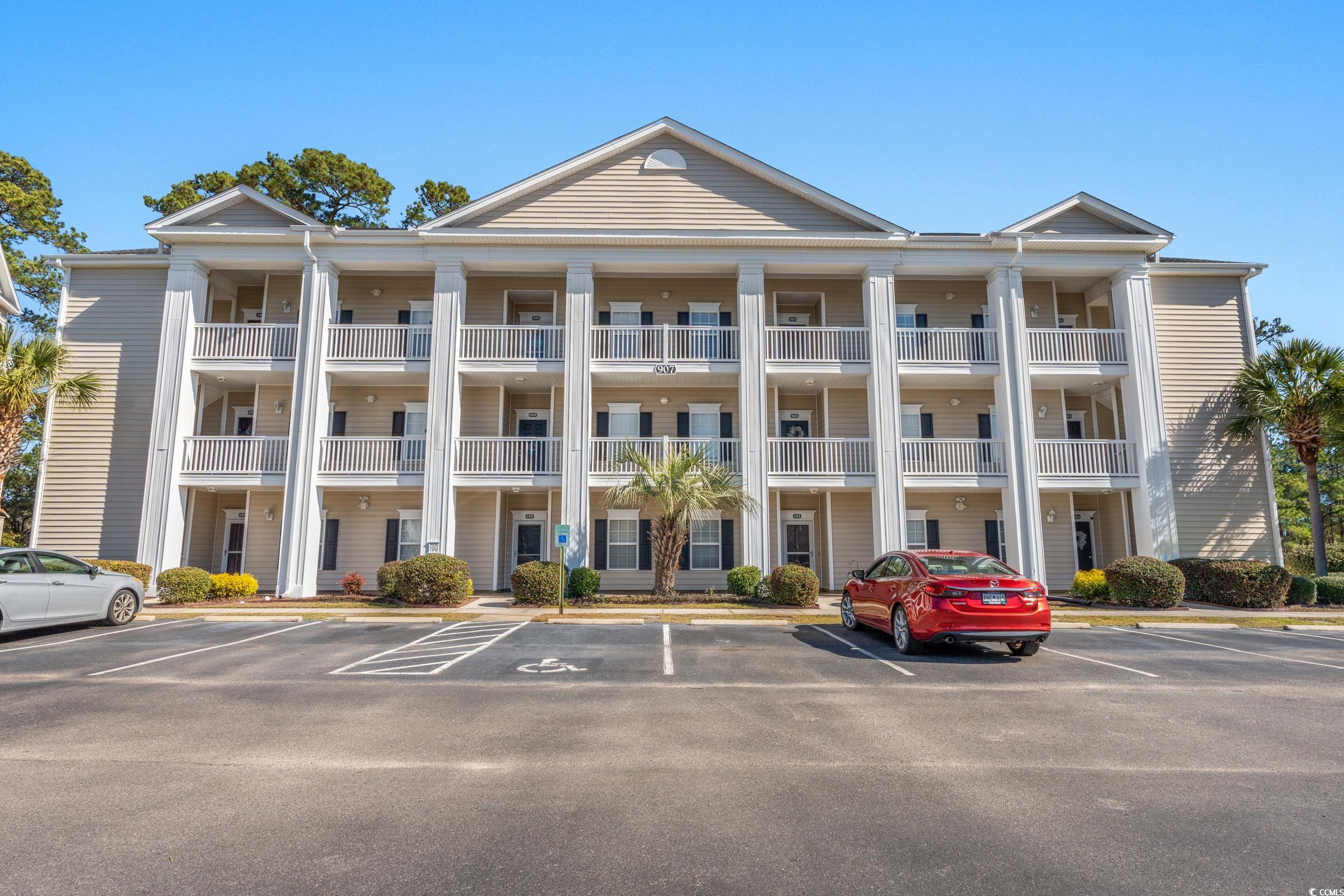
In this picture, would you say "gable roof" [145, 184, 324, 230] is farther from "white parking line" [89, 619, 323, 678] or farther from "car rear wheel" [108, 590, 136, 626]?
"white parking line" [89, 619, 323, 678]

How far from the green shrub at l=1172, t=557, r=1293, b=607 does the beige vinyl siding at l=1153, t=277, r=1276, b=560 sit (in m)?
1.90

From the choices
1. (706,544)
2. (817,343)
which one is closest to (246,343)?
(706,544)

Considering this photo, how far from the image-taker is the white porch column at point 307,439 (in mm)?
17625

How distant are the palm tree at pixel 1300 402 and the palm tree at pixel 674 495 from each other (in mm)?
14548

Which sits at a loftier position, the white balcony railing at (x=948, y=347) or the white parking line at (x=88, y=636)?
the white balcony railing at (x=948, y=347)

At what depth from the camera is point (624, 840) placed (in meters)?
3.79

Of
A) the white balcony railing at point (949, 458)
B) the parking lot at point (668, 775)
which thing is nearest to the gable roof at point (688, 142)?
the white balcony railing at point (949, 458)

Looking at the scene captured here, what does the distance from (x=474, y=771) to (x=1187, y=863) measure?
451cm

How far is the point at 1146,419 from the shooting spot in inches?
732

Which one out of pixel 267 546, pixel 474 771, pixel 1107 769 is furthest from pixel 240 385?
pixel 1107 769

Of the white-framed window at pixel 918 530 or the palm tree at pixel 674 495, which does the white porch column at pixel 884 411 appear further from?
the palm tree at pixel 674 495

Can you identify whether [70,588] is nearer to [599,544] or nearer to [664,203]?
[599,544]

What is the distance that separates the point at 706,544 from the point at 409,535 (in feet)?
29.2

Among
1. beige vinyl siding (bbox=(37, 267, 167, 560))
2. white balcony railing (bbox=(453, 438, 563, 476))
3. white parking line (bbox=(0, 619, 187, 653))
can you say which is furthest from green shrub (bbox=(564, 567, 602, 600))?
beige vinyl siding (bbox=(37, 267, 167, 560))
